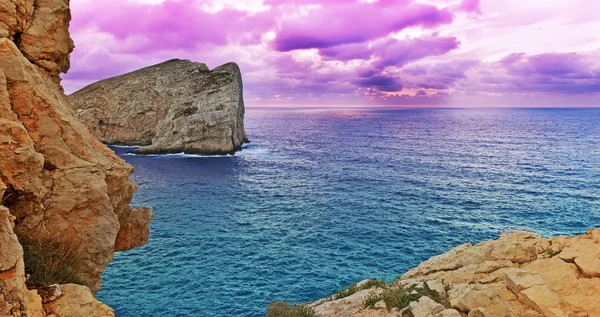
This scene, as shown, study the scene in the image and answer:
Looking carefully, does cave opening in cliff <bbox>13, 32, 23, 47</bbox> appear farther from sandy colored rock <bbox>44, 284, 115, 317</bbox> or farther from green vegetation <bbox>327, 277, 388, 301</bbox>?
green vegetation <bbox>327, 277, 388, 301</bbox>

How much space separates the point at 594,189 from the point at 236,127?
80082 mm

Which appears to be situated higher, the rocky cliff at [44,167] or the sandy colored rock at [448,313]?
the rocky cliff at [44,167]

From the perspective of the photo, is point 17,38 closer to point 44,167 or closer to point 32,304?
point 44,167

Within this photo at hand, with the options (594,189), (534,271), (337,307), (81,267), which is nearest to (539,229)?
(594,189)

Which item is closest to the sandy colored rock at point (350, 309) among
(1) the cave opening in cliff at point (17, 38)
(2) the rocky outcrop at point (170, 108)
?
(1) the cave opening in cliff at point (17, 38)

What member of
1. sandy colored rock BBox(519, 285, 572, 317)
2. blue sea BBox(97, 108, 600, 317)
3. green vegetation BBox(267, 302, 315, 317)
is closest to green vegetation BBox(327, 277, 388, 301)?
green vegetation BBox(267, 302, 315, 317)

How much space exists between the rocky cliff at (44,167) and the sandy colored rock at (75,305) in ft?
0.45

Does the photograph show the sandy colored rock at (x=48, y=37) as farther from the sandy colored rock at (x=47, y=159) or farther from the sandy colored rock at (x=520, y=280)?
the sandy colored rock at (x=520, y=280)

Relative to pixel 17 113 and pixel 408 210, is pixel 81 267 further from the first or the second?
pixel 408 210

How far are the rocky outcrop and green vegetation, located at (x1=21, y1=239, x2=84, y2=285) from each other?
84143 mm

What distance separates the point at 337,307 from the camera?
58.4ft

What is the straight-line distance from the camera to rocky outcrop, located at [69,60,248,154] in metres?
96.1

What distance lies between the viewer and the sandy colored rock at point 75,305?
8.89 m

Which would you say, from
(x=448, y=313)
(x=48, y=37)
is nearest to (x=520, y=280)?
(x=448, y=313)
